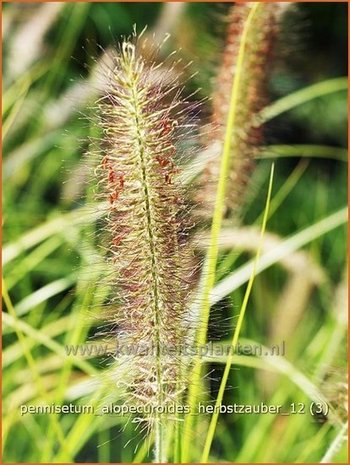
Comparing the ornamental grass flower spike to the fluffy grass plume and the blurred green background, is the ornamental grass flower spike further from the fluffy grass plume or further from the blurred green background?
the fluffy grass plume

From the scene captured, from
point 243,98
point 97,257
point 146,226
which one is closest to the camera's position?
point 146,226

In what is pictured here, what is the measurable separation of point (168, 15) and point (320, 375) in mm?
901

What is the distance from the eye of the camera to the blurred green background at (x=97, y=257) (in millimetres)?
1248

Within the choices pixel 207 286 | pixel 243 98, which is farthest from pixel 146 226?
pixel 243 98

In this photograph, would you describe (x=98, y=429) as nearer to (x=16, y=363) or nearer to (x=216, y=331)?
(x=16, y=363)

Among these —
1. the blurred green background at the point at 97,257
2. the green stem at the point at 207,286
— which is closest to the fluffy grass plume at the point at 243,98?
the blurred green background at the point at 97,257

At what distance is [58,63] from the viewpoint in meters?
1.60

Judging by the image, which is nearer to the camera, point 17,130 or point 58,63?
point 58,63

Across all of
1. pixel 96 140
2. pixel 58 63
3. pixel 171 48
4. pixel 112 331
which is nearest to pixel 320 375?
pixel 112 331

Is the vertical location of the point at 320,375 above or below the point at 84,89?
below

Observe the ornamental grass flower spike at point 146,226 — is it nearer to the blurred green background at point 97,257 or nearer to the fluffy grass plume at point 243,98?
the blurred green background at point 97,257

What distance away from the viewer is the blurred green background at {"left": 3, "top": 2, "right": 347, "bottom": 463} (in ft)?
4.09

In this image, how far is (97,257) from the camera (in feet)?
3.46

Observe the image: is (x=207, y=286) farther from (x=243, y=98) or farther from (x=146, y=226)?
(x=243, y=98)
